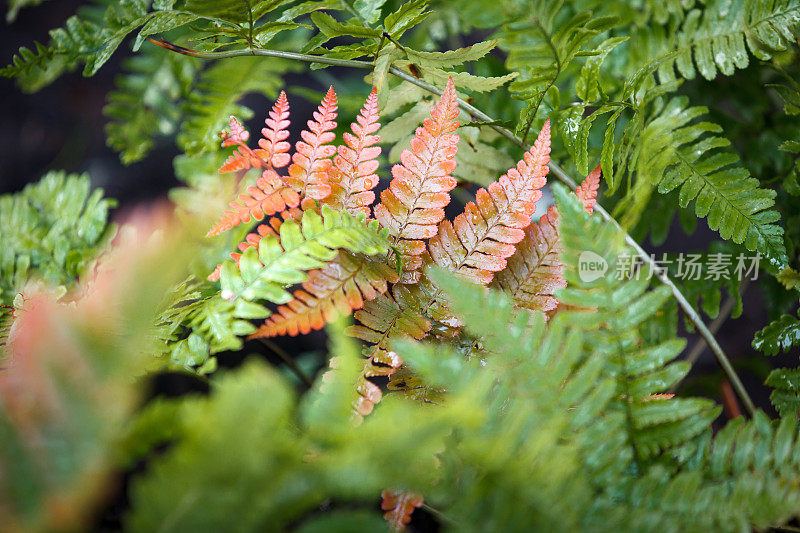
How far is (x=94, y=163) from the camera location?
1.72 m

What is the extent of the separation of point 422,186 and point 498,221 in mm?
108

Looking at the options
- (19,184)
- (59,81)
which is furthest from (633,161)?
(59,81)

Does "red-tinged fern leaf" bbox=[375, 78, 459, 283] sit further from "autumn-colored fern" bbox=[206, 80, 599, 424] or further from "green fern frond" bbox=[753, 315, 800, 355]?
"green fern frond" bbox=[753, 315, 800, 355]

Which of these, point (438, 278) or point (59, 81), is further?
point (59, 81)

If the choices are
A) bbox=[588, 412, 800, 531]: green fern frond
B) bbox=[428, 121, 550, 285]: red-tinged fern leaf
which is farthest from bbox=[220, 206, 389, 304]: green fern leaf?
bbox=[588, 412, 800, 531]: green fern frond

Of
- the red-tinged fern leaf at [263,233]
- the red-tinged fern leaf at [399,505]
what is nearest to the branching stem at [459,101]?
the red-tinged fern leaf at [263,233]

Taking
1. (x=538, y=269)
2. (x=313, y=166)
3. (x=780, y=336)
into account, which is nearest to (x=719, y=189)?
(x=780, y=336)

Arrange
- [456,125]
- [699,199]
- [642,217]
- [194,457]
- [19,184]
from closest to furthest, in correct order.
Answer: [194,457] < [456,125] < [699,199] < [642,217] < [19,184]

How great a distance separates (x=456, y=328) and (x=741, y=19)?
0.73 meters

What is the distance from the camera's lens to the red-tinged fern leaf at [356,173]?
69cm

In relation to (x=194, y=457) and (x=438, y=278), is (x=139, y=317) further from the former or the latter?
(x=438, y=278)

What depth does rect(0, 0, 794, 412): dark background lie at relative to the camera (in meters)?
1.61

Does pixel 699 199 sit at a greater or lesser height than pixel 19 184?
greater

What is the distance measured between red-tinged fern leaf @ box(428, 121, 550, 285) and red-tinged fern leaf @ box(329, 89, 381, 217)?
13 cm
